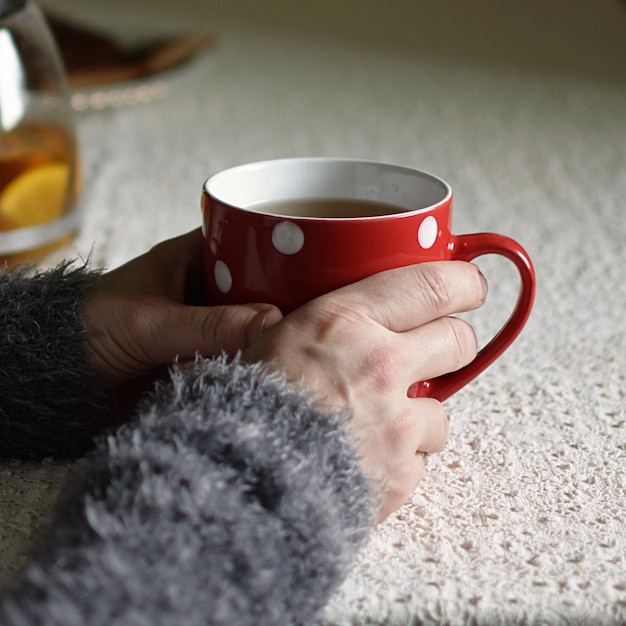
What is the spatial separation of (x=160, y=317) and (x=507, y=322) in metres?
0.17

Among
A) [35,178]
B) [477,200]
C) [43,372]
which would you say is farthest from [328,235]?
[477,200]

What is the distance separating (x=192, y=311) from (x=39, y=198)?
1.14 feet

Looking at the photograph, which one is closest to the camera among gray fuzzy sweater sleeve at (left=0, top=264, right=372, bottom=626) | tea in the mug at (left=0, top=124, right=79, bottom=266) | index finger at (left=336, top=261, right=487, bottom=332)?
gray fuzzy sweater sleeve at (left=0, top=264, right=372, bottom=626)

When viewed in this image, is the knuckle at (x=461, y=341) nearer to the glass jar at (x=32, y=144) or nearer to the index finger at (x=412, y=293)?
the index finger at (x=412, y=293)

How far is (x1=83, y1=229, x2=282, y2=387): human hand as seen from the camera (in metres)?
0.39

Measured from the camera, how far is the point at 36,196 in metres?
0.70

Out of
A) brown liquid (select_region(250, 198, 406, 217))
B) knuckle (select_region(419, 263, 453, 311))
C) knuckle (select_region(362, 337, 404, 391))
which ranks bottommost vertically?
knuckle (select_region(362, 337, 404, 391))

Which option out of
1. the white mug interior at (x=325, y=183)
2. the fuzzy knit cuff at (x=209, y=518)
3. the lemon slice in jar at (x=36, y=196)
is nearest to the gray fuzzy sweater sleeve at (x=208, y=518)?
the fuzzy knit cuff at (x=209, y=518)

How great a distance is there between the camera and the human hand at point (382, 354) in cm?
37

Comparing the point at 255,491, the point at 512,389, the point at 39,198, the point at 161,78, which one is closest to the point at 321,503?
the point at 255,491

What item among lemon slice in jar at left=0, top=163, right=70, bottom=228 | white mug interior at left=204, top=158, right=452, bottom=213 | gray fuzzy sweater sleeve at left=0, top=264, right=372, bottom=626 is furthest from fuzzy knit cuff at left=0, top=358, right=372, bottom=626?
lemon slice in jar at left=0, top=163, right=70, bottom=228

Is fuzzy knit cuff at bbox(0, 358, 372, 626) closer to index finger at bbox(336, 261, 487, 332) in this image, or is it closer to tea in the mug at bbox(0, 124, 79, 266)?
index finger at bbox(336, 261, 487, 332)

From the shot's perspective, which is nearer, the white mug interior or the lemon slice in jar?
the white mug interior

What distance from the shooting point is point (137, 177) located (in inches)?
37.0
